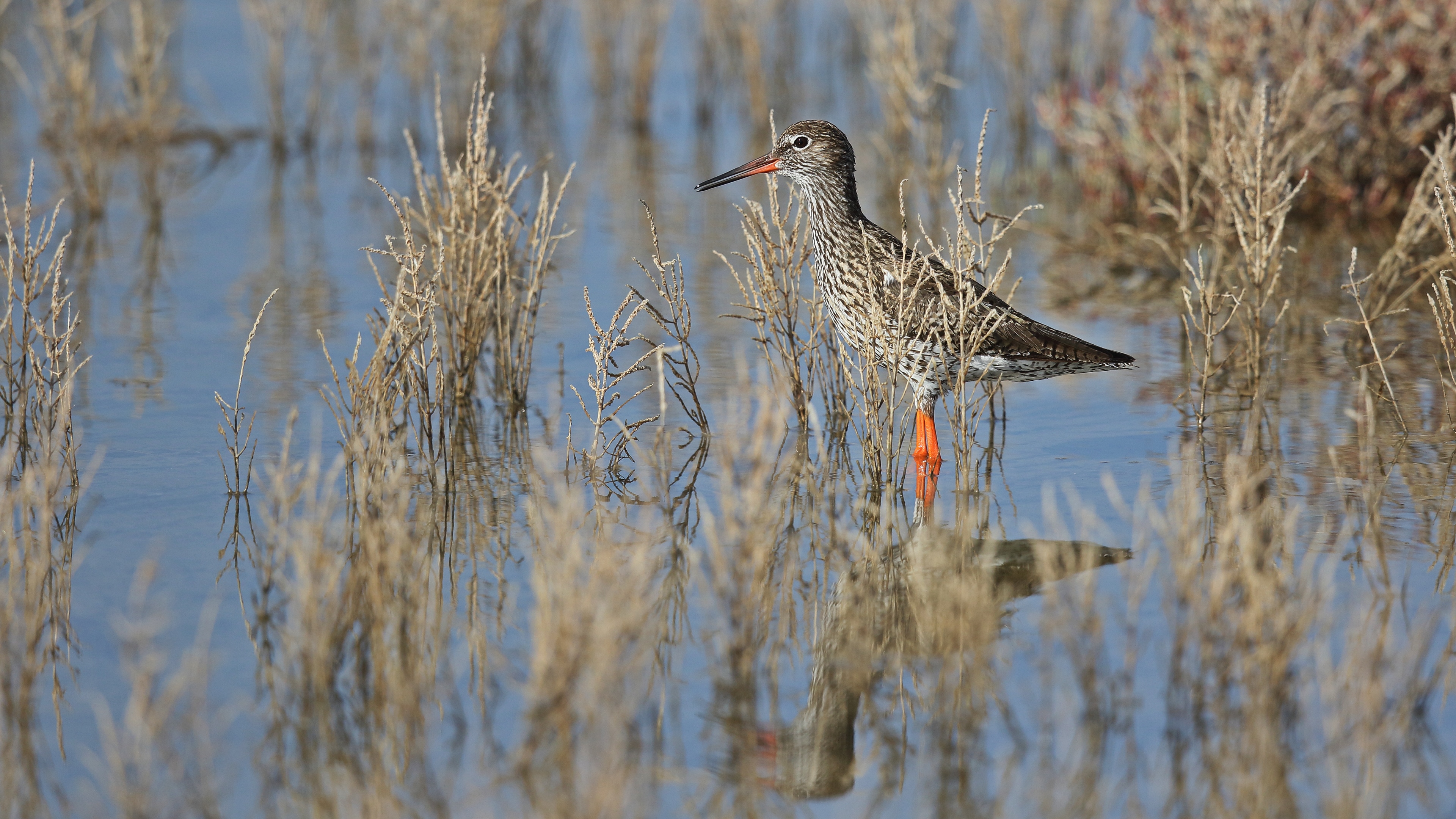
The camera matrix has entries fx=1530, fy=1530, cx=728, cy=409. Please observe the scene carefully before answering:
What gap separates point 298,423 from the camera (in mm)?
7730

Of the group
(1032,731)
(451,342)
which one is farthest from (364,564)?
(451,342)

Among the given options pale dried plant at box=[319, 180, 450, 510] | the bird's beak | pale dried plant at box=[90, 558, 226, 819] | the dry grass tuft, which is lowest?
pale dried plant at box=[90, 558, 226, 819]

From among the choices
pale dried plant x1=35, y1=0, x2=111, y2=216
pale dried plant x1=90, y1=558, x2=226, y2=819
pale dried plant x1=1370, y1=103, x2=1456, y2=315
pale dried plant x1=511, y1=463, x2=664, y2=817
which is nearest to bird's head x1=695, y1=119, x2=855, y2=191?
pale dried plant x1=1370, y1=103, x2=1456, y2=315

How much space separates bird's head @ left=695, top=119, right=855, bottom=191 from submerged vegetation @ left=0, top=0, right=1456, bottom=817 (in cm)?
33

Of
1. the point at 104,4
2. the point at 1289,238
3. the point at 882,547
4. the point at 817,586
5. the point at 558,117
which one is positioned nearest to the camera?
the point at 817,586

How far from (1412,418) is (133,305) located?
7614mm

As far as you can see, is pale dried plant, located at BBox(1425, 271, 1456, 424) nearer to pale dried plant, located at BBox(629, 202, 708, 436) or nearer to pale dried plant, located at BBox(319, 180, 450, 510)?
pale dried plant, located at BBox(629, 202, 708, 436)

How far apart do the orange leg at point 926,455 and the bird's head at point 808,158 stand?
1284 millimetres

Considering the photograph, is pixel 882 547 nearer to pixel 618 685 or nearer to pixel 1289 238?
pixel 618 685

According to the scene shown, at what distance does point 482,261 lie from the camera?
747 centimetres

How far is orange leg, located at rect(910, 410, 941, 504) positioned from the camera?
720 centimetres

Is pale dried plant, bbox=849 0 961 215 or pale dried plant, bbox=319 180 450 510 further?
pale dried plant, bbox=849 0 961 215

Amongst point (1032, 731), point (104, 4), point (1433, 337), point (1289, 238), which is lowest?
point (1032, 731)

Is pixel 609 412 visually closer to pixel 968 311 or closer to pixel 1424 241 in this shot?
pixel 968 311
